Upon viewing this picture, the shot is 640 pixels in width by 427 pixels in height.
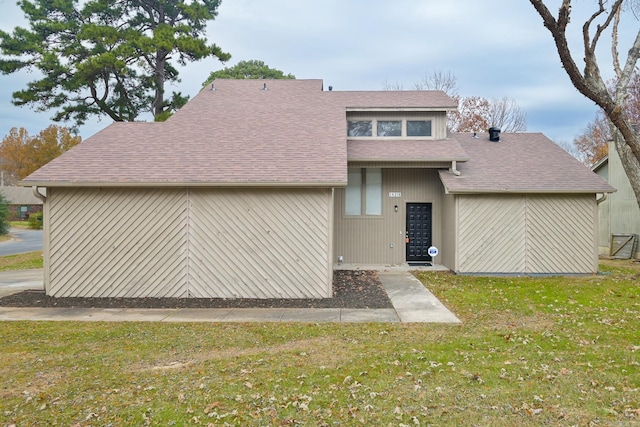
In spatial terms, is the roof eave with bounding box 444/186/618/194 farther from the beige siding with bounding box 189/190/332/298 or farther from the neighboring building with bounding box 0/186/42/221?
the neighboring building with bounding box 0/186/42/221

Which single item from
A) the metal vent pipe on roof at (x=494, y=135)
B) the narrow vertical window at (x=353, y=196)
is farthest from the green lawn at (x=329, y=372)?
the metal vent pipe on roof at (x=494, y=135)

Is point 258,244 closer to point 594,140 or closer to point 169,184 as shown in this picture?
point 169,184

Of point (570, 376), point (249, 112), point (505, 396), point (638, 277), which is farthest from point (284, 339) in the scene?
point (638, 277)

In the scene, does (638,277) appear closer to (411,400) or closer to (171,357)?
(411,400)

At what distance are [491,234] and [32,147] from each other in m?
49.1

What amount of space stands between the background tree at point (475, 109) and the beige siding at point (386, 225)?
18.1 metres

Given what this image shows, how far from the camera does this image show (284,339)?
245 inches

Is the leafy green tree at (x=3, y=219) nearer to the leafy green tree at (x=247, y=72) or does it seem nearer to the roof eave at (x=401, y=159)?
the leafy green tree at (x=247, y=72)

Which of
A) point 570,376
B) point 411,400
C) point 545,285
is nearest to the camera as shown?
point 411,400

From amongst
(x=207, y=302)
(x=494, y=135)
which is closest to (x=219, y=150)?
(x=207, y=302)

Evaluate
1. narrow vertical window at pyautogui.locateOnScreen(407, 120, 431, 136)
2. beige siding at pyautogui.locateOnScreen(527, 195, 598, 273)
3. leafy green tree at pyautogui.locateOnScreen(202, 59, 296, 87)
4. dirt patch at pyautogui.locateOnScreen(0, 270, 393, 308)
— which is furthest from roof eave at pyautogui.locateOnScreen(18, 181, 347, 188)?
leafy green tree at pyautogui.locateOnScreen(202, 59, 296, 87)

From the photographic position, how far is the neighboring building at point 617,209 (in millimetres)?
17156

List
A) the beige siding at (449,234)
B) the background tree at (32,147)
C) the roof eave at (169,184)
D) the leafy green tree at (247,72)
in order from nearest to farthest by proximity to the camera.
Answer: the roof eave at (169,184)
the beige siding at (449,234)
the leafy green tree at (247,72)
the background tree at (32,147)

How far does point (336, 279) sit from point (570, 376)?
719 centimetres
